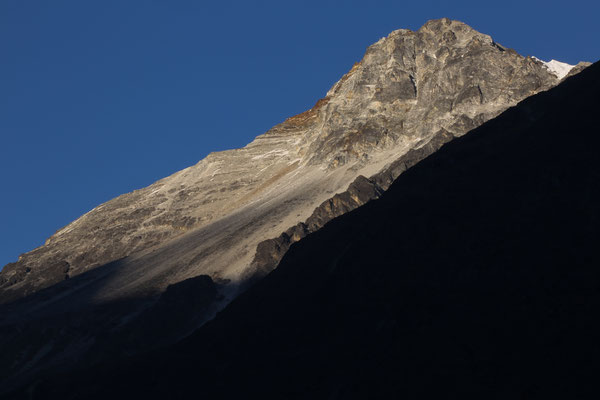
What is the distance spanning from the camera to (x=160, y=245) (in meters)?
166

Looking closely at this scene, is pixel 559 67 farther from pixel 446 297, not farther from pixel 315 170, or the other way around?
pixel 446 297

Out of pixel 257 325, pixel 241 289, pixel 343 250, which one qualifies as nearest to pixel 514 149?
pixel 343 250

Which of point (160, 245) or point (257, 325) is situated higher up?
point (160, 245)

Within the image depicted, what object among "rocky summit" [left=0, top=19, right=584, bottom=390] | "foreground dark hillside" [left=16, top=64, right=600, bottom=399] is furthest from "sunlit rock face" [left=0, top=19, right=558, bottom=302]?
"foreground dark hillside" [left=16, top=64, right=600, bottom=399]

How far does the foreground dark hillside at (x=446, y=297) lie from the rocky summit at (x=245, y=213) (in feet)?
137

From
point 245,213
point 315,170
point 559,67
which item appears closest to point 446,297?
point 245,213

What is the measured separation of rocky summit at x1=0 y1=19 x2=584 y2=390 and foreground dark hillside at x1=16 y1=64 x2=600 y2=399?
137 ft

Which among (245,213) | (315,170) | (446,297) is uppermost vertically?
(315,170)

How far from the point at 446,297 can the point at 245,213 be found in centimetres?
10763

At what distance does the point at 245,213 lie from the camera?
16038cm

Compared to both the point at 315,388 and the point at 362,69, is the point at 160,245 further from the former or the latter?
the point at 315,388

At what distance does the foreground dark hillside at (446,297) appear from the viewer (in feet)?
153

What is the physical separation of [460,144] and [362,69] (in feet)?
401

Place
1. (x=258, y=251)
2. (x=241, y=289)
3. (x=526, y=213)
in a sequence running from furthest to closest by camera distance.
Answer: (x=258, y=251)
(x=241, y=289)
(x=526, y=213)
